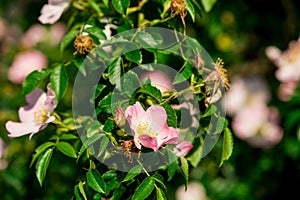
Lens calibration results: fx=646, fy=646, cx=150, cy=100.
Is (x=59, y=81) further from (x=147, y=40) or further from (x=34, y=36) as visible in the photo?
(x=34, y=36)

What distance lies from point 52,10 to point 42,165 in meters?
0.42

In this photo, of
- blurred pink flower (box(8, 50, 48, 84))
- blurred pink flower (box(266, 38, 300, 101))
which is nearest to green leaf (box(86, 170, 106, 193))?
blurred pink flower (box(266, 38, 300, 101))

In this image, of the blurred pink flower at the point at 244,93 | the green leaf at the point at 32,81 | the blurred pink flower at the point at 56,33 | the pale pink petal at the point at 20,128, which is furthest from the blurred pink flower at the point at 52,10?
the blurred pink flower at the point at 56,33

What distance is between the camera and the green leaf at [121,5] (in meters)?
1.32

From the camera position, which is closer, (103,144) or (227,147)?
(103,144)

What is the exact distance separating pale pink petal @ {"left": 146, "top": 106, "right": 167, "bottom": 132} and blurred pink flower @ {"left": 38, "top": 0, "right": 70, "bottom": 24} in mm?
442

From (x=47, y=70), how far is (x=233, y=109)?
1331 mm

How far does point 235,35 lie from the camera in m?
2.66

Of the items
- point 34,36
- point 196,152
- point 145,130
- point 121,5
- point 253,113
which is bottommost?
point 253,113

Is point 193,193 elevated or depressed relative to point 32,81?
depressed

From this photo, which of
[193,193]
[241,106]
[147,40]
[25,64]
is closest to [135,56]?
[147,40]

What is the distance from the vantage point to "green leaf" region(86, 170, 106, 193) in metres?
1.20

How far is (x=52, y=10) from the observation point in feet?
5.07

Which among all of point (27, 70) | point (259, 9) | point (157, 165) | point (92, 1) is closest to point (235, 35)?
point (259, 9)
